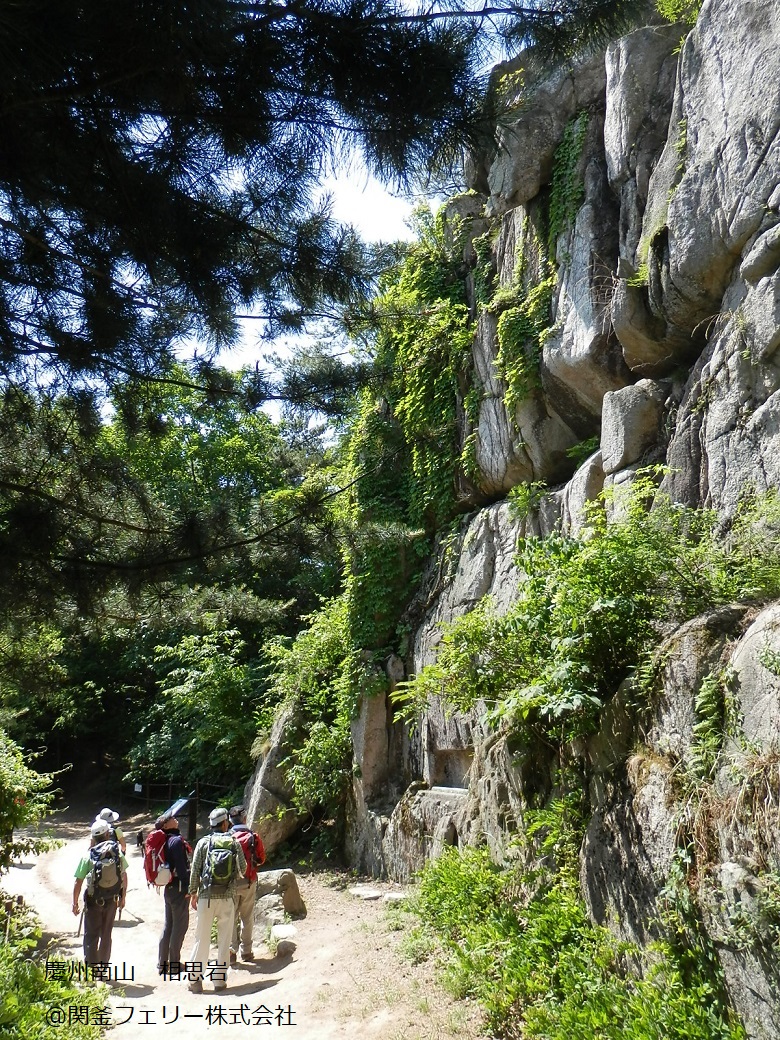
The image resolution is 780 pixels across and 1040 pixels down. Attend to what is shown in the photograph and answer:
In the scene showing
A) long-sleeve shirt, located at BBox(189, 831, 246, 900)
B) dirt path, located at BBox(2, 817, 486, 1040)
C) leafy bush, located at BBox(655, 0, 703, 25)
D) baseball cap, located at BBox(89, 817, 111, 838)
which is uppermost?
leafy bush, located at BBox(655, 0, 703, 25)

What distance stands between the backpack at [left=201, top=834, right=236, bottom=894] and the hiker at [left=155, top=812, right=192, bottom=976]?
1.03 feet

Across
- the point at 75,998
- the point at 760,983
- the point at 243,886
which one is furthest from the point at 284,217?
the point at 243,886

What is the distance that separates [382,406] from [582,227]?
4607 mm

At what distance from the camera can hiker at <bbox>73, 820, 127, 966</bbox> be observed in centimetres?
718

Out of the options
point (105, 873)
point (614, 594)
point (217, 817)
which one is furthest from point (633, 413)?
point (105, 873)

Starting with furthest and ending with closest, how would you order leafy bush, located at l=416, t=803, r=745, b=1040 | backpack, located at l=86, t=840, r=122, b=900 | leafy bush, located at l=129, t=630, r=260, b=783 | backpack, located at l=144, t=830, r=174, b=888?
leafy bush, located at l=129, t=630, r=260, b=783
backpack, located at l=144, t=830, r=174, b=888
backpack, located at l=86, t=840, r=122, b=900
leafy bush, located at l=416, t=803, r=745, b=1040

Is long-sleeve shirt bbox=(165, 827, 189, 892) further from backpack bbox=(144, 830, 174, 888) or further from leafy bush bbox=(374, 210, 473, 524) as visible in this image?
leafy bush bbox=(374, 210, 473, 524)

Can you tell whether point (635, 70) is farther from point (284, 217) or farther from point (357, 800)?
point (357, 800)

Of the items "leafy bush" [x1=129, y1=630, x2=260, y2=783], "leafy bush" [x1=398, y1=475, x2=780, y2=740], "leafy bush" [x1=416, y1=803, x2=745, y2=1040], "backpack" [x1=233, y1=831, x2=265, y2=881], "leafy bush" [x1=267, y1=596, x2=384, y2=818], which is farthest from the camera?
"leafy bush" [x1=129, y1=630, x2=260, y2=783]

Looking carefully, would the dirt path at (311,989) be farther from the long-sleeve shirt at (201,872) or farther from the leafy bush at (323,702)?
the leafy bush at (323,702)

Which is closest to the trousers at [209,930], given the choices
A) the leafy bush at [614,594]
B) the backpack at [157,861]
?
the backpack at [157,861]

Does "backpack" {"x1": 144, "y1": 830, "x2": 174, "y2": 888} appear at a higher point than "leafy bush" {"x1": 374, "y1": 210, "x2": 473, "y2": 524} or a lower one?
lower

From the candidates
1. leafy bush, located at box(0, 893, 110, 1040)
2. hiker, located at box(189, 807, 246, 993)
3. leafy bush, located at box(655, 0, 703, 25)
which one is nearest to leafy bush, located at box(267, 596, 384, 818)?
hiker, located at box(189, 807, 246, 993)

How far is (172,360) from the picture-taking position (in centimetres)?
544
